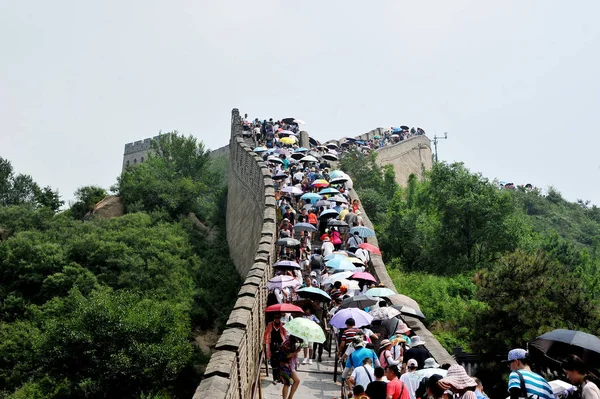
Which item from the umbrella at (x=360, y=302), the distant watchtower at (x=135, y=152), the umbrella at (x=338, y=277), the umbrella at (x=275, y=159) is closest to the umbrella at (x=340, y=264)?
the umbrella at (x=338, y=277)

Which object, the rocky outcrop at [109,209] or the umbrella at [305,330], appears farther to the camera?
the rocky outcrop at [109,209]

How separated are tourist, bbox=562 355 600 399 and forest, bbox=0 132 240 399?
1437cm

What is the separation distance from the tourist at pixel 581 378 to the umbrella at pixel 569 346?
1024mm

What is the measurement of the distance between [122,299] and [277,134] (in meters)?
13.8

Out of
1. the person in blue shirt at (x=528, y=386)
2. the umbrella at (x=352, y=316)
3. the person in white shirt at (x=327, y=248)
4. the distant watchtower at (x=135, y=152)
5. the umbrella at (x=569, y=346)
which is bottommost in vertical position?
the person in blue shirt at (x=528, y=386)

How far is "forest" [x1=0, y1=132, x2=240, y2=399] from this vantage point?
19.2 m

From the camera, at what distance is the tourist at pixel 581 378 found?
527 cm

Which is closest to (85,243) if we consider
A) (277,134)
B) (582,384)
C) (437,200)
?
(277,134)

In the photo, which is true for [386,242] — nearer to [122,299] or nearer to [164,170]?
[122,299]

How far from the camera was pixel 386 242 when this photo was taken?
29625 millimetres

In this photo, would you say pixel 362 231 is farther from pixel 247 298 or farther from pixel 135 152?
pixel 135 152

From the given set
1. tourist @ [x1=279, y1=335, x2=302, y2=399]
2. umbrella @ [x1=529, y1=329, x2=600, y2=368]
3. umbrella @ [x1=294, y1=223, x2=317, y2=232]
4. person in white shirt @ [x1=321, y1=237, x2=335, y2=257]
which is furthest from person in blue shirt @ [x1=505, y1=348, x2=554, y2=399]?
umbrella @ [x1=294, y1=223, x2=317, y2=232]

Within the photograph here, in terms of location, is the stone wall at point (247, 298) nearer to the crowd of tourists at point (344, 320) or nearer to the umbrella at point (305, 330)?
the crowd of tourists at point (344, 320)

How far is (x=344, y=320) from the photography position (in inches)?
390
